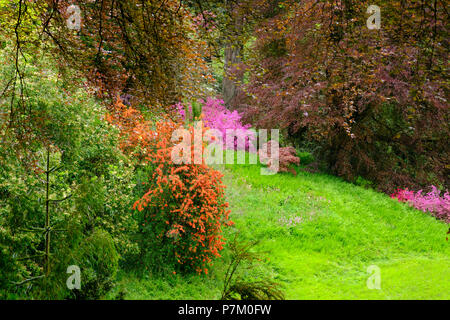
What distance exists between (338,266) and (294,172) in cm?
372

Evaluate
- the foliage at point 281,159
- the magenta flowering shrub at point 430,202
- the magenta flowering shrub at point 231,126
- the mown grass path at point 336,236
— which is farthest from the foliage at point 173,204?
the magenta flowering shrub at point 430,202

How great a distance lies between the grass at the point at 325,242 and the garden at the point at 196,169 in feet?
0.11

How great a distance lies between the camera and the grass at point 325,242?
486cm

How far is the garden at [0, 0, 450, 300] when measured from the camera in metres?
3.15

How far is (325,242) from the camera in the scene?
6.49 meters

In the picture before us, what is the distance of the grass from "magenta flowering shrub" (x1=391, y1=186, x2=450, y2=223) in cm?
42

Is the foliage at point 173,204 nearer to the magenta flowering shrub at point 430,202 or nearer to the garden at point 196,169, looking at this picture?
the garden at point 196,169

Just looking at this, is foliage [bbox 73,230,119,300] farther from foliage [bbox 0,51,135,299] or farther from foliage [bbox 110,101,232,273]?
foliage [bbox 110,101,232,273]

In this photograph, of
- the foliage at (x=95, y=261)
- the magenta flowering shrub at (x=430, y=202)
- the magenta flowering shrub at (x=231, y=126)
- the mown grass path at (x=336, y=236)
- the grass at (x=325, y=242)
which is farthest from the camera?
the magenta flowering shrub at (x=231, y=126)

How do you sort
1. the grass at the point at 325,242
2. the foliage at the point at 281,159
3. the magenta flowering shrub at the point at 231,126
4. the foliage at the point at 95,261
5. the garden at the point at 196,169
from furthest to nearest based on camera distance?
the magenta flowering shrub at the point at 231,126 < the foliage at the point at 281,159 < the grass at the point at 325,242 < the garden at the point at 196,169 < the foliage at the point at 95,261

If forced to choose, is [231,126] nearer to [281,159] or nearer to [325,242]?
[281,159]

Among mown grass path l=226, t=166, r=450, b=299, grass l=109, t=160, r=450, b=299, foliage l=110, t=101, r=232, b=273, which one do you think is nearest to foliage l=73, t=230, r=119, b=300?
grass l=109, t=160, r=450, b=299

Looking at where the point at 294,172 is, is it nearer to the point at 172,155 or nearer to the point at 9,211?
the point at 172,155
